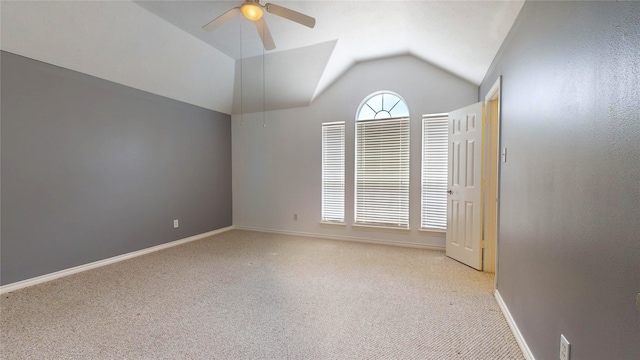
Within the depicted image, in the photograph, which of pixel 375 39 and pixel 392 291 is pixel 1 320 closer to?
pixel 392 291

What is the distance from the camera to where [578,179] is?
1.14 meters

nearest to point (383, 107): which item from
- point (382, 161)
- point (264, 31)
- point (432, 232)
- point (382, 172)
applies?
point (382, 161)

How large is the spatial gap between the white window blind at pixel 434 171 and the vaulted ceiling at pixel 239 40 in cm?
74

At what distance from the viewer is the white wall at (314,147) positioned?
393 cm

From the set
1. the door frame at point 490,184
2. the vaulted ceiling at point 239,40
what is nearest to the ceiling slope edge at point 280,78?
the vaulted ceiling at point 239,40

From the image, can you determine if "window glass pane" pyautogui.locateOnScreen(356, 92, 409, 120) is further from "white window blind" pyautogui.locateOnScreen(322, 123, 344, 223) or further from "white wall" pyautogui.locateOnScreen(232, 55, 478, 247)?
"white window blind" pyautogui.locateOnScreen(322, 123, 344, 223)

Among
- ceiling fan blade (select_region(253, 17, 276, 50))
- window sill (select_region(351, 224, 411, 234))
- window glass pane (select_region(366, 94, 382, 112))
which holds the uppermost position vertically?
ceiling fan blade (select_region(253, 17, 276, 50))

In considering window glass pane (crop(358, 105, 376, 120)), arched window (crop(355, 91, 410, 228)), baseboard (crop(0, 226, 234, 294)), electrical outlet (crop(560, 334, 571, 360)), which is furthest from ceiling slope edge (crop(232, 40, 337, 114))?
electrical outlet (crop(560, 334, 571, 360))

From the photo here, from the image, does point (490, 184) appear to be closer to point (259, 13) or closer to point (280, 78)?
point (259, 13)

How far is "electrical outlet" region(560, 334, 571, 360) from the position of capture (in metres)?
1.18

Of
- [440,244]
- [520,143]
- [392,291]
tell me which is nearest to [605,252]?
[520,143]

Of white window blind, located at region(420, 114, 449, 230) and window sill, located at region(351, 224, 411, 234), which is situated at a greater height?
white window blind, located at region(420, 114, 449, 230)

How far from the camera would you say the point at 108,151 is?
11.1ft

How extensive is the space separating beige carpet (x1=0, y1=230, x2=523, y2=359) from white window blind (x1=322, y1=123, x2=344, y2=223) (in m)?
1.28
